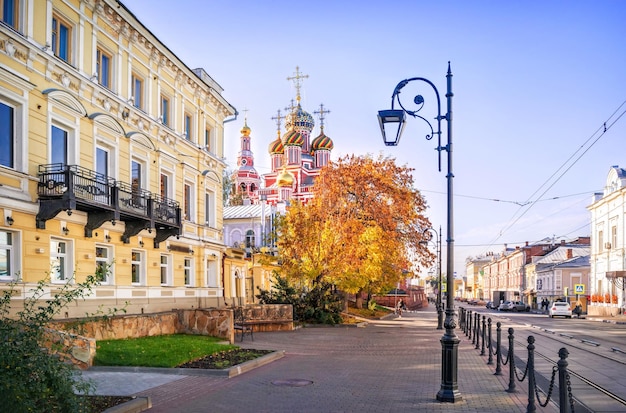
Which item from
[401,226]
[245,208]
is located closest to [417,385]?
[401,226]

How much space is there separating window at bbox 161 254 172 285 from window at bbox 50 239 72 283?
22.5ft

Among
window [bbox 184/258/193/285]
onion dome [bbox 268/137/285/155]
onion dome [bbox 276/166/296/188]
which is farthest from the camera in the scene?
onion dome [bbox 268/137/285/155]

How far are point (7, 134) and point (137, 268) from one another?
8308mm

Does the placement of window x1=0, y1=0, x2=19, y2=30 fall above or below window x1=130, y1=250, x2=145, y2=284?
above

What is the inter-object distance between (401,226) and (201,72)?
17.2 metres

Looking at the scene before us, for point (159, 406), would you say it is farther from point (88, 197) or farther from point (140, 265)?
point (140, 265)

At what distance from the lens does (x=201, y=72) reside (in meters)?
29.2

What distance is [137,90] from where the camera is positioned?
23328 mm

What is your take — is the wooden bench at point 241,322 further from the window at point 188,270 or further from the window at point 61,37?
the window at point 61,37

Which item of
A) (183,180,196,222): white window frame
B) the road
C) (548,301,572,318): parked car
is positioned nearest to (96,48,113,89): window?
(183,180,196,222): white window frame

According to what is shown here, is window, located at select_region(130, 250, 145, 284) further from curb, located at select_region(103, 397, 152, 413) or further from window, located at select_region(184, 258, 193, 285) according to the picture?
curb, located at select_region(103, 397, 152, 413)

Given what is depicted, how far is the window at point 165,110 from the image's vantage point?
25484 mm

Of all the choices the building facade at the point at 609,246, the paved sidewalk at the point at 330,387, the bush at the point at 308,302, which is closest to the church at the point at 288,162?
the building facade at the point at 609,246

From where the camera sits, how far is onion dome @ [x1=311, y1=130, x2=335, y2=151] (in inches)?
3406
